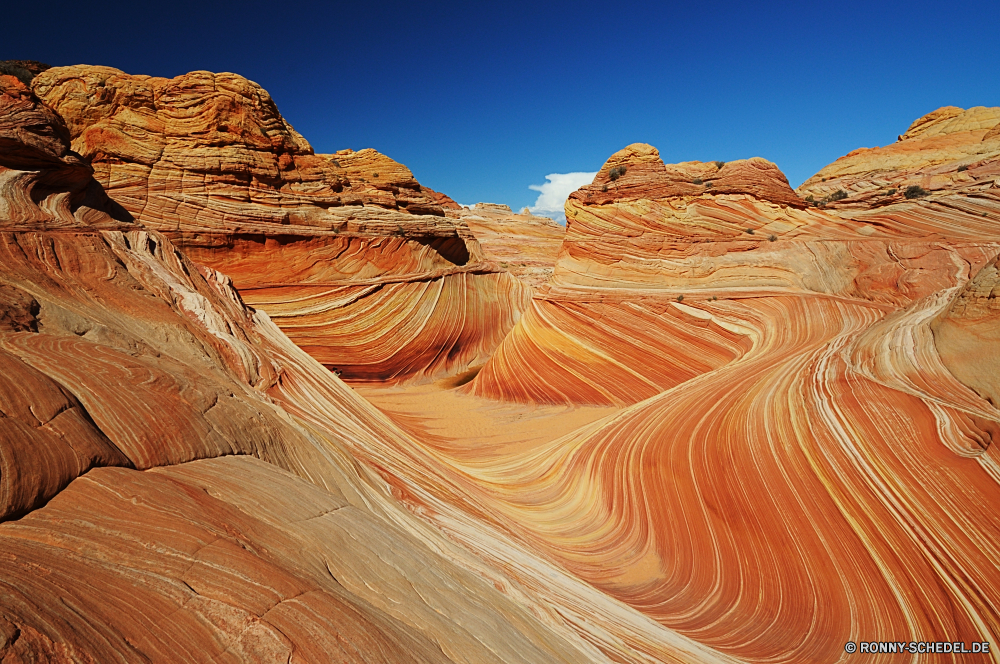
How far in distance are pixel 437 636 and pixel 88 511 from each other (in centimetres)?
177

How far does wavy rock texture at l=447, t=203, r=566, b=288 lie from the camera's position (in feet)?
74.3

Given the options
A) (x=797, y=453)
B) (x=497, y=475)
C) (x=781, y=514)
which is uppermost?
(x=797, y=453)

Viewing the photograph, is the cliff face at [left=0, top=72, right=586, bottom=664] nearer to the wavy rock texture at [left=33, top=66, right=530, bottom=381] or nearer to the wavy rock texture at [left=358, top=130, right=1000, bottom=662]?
the wavy rock texture at [left=358, top=130, right=1000, bottom=662]

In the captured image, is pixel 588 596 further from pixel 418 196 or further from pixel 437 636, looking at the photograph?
pixel 418 196

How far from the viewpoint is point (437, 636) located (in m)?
2.49

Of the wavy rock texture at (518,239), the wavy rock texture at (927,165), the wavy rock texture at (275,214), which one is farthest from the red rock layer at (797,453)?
the wavy rock texture at (518,239)

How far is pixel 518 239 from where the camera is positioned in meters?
27.9

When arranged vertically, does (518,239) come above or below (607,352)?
above

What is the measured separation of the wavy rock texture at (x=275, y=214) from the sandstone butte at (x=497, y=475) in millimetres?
4715

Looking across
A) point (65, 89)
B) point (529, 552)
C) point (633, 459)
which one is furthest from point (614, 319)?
point (65, 89)


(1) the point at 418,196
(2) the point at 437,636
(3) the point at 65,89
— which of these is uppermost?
(1) the point at 418,196

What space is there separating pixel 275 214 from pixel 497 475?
406 inches

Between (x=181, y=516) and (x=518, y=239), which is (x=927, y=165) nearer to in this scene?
(x=518, y=239)

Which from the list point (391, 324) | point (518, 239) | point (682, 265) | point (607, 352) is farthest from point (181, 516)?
point (518, 239)
